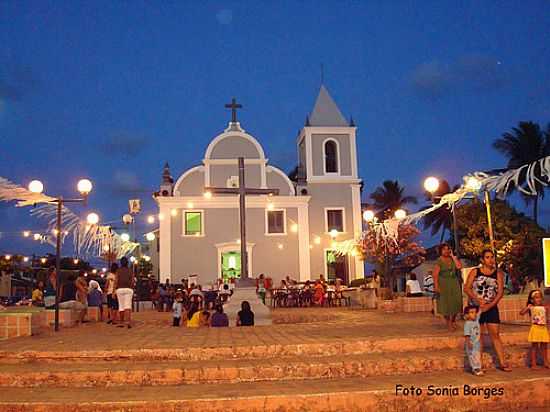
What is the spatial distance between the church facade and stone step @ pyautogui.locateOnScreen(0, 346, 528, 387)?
21.1 meters

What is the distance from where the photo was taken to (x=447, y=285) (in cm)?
980

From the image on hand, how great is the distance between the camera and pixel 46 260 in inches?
1529

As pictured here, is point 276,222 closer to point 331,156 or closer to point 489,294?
point 331,156

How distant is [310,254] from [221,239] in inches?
200

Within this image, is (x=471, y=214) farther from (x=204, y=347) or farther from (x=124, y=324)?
(x=204, y=347)

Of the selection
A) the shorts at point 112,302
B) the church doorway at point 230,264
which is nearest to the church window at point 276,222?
the church doorway at point 230,264

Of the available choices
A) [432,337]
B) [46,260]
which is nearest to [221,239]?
[46,260]

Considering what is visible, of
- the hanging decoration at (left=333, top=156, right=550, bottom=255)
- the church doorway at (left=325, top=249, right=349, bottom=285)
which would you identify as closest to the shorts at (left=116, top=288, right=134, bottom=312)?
the hanging decoration at (left=333, top=156, right=550, bottom=255)

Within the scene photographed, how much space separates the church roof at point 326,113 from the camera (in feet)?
107

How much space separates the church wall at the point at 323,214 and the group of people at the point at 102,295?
17.3 metres

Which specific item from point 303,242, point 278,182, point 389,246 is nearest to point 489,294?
point 389,246

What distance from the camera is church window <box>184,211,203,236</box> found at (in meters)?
29.7

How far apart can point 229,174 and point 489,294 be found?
24068 mm

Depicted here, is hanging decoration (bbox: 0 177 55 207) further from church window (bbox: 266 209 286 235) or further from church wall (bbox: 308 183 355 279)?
church wall (bbox: 308 183 355 279)
